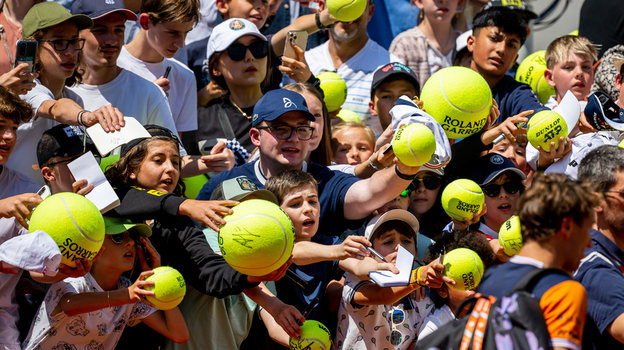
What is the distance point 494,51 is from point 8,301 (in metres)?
4.36

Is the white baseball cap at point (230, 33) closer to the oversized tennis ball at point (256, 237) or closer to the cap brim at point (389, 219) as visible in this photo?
the cap brim at point (389, 219)

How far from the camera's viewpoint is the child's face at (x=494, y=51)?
716 centimetres

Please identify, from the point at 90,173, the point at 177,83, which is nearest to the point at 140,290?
the point at 90,173

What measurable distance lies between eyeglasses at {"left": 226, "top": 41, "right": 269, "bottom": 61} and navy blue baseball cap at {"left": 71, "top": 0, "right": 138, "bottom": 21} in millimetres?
913

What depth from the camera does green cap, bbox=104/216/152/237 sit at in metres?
5.12

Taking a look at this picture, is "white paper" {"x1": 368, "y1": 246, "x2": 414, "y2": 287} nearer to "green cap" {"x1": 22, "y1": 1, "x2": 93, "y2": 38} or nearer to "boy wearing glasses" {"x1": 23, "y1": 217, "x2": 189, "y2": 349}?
"boy wearing glasses" {"x1": 23, "y1": 217, "x2": 189, "y2": 349}

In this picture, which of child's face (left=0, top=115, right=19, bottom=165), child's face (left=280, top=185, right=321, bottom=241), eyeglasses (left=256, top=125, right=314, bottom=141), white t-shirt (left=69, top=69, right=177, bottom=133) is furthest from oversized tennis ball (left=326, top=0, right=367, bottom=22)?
child's face (left=0, top=115, right=19, bottom=165)

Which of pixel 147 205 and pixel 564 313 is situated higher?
pixel 564 313

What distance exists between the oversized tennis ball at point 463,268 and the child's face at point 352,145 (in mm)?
2196

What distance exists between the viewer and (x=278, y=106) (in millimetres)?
5770

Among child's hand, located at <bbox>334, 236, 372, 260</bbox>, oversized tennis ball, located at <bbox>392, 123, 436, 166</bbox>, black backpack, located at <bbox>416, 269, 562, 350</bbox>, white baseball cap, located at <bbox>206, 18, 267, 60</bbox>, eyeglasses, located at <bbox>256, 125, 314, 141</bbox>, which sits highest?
black backpack, located at <bbox>416, 269, 562, 350</bbox>

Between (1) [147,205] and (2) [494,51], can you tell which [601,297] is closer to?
(1) [147,205]

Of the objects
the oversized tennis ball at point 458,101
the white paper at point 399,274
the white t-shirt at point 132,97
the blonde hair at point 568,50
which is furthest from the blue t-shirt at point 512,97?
the white t-shirt at point 132,97

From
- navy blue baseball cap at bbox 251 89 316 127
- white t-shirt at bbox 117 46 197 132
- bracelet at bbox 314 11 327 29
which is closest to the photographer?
navy blue baseball cap at bbox 251 89 316 127
